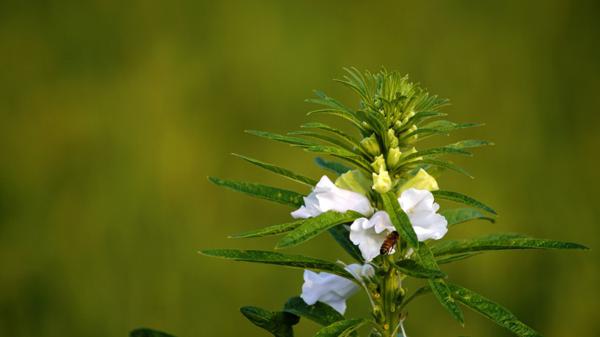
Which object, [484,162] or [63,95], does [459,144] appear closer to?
[484,162]

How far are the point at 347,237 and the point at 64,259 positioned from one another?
1.78m

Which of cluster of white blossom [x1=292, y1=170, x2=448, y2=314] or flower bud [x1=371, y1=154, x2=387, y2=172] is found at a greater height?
flower bud [x1=371, y1=154, x2=387, y2=172]

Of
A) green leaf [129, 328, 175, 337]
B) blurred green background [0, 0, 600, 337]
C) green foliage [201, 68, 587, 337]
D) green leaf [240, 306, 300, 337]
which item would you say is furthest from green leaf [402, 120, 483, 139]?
blurred green background [0, 0, 600, 337]

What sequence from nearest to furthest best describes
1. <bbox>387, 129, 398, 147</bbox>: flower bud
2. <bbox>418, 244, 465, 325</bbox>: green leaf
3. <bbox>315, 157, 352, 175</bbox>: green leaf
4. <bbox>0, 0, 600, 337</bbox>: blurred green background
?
<bbox>418, 244, 465, 325</bbox>: green leaf → <bbox>387, 129, 398, 147</bbox>: flower bud → <bbox>315, 157, 352, 175</bbox>: green leaf → <bbox>0, 0, 600, 337</bbox>: blurred green background

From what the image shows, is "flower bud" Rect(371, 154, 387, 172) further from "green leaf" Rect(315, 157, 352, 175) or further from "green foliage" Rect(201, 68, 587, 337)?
"green leaf" Rect(315, 157, 352, 175)

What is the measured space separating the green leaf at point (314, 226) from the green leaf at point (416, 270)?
0.20ft

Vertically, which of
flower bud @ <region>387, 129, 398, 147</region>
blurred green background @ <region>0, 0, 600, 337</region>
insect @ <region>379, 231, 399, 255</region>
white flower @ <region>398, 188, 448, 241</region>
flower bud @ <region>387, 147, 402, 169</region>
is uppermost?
blurred green background @ <region>0, 0, 600, 337</region>

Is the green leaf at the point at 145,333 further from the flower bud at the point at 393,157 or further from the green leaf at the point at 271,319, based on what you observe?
the flower bud at the point at 393,157

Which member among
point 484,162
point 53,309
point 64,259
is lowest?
point 53,309

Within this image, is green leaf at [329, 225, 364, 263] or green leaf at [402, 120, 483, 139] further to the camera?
green leaf at [329, 225, 364, 263]

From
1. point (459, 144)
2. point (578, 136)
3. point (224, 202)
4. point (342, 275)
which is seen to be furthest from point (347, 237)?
point (578, 136)

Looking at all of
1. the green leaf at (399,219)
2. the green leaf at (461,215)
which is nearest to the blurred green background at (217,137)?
the green leaf at (461,215)

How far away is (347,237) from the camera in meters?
0.89

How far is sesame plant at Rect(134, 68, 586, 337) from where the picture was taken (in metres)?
0.72
